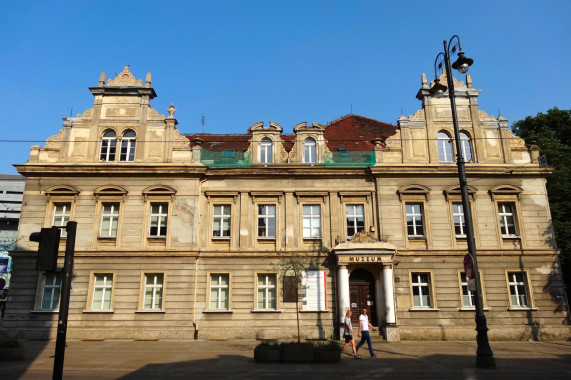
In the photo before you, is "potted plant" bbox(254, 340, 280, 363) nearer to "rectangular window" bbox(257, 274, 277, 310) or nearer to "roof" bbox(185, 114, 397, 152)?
"rectangular window" bbox(257, 274, 277, 310)

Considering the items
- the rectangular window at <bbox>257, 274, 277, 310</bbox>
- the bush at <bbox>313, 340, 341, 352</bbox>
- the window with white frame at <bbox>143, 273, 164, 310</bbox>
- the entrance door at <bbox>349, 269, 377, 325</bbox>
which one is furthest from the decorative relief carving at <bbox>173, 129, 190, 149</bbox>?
the bush at <bbox>313, 340, 341, 352</bbox>

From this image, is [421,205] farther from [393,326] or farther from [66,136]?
[66,136]

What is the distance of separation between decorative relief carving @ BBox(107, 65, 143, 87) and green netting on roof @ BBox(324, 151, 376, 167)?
11945 mm

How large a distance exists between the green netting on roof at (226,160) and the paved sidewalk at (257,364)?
9.61 metres

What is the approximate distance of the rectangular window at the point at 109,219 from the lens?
2222 cm

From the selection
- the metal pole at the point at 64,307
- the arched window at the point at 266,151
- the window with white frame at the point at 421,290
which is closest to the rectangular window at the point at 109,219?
the arched window at the point at 266,151

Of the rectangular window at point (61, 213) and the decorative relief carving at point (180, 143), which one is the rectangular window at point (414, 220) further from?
the rectangular window at point (61, 213)

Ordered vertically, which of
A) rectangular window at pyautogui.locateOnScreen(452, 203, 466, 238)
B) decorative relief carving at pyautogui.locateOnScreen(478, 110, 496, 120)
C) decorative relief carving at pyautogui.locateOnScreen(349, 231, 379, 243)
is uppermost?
decorative relief carving at pyautogui.locateOnScreen(478, 110, 496, 120)

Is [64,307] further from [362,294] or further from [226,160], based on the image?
[362,294]

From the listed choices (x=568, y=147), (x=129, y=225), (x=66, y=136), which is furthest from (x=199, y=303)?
(x=568, y=147)

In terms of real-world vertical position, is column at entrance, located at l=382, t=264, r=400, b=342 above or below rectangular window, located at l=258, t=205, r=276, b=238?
below

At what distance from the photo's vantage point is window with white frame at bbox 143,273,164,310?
21.3 metres

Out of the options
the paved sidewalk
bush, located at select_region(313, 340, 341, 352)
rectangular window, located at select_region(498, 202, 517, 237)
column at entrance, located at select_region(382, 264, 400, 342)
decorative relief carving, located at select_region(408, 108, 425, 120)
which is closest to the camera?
the paved sidewalk

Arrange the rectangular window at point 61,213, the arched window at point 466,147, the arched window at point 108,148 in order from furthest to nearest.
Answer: the arched window at point 466,147 → the arched window at point 108,148 → the rectangular window at point 61,213
